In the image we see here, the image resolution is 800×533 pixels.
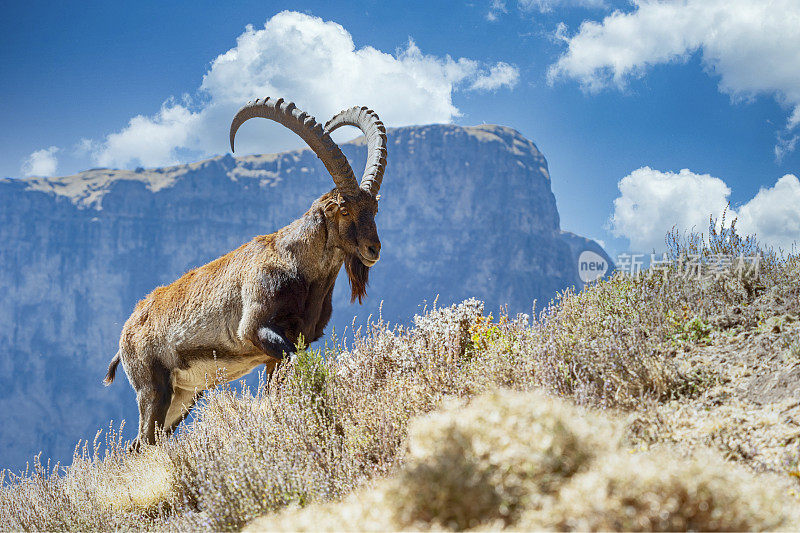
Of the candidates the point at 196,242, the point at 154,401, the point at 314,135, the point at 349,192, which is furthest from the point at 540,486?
the point at 196,242

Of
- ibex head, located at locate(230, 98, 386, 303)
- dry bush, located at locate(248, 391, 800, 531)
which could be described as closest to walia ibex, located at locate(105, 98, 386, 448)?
ibex head, located at locate(230, 98, 386, 303)

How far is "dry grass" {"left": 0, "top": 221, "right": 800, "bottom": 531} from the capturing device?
1657mm

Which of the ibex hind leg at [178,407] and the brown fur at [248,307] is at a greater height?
the brown fur at [248,307]

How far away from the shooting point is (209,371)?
5930mm

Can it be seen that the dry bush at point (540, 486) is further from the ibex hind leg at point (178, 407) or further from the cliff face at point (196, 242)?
the cliff face at point (196, 242)

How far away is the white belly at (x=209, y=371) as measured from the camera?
5785mm

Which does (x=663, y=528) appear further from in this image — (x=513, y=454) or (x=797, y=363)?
(x=797, y=363)

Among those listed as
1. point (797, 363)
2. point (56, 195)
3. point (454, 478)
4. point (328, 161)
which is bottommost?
point (454, 478)

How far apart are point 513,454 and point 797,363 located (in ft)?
9.43

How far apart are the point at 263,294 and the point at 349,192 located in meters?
1.26

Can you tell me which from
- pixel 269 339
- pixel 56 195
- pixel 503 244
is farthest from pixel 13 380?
pixel 269 339

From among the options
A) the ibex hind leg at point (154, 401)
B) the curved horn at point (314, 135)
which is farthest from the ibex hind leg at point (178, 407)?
the curved horn at point (314, 135)

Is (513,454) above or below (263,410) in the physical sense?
above

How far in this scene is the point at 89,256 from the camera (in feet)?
325
